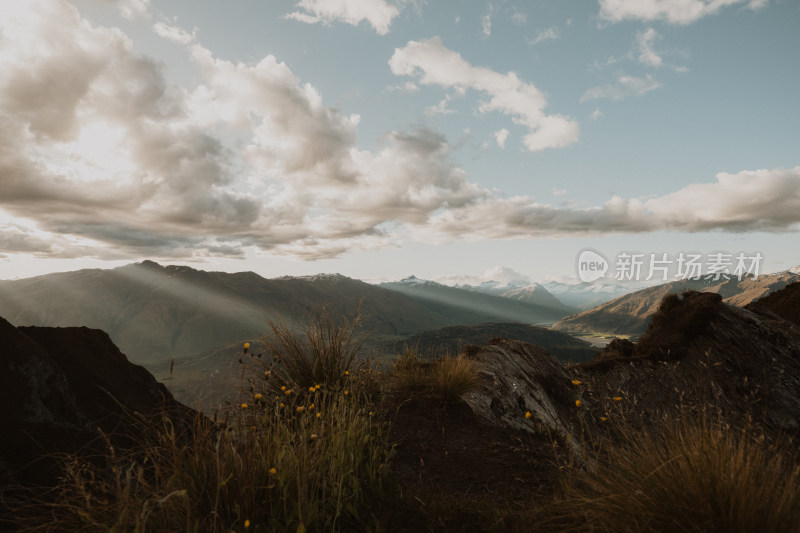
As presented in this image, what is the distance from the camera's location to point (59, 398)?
3.87 m

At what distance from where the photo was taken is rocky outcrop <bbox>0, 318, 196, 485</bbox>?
10.7ft

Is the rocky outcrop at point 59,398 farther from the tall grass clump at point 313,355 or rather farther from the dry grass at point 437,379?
the dry grass at point 437,379

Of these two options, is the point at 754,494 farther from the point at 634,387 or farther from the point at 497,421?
the point at 634,387

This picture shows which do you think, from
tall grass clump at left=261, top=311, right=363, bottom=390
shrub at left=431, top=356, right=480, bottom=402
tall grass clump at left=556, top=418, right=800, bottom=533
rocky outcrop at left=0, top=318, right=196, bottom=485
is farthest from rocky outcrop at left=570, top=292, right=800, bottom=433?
rocky outcrop at left=0, top=318, right=196, bottom=485

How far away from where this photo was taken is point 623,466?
2766 mm

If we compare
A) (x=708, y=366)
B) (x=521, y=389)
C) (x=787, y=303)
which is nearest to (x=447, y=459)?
(x=521, y=389)

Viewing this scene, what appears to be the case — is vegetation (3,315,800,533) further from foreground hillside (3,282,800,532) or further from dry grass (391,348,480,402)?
dry grass (391,348,480,402)

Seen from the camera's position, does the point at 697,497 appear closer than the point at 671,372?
Yes

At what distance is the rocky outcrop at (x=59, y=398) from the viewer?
326cm

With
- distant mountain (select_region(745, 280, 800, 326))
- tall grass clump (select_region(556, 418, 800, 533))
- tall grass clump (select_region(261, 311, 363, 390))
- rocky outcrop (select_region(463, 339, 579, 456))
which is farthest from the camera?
distant mountain (select_region(745, 280, 800, 326))

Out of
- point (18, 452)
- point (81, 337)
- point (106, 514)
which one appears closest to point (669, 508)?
point (106, 514)

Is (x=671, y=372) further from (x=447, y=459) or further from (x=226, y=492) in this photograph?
(x=226, y=492)

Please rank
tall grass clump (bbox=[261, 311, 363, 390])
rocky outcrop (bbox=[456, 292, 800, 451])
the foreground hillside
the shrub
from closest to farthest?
the foreground hillside < tall grass clump (bbox=[261, 311, 363, 390]) < the shrub < rocky outcrop (bbox=[456, 292, 800, 451])

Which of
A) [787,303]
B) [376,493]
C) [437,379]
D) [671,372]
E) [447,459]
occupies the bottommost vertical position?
[447,459]
